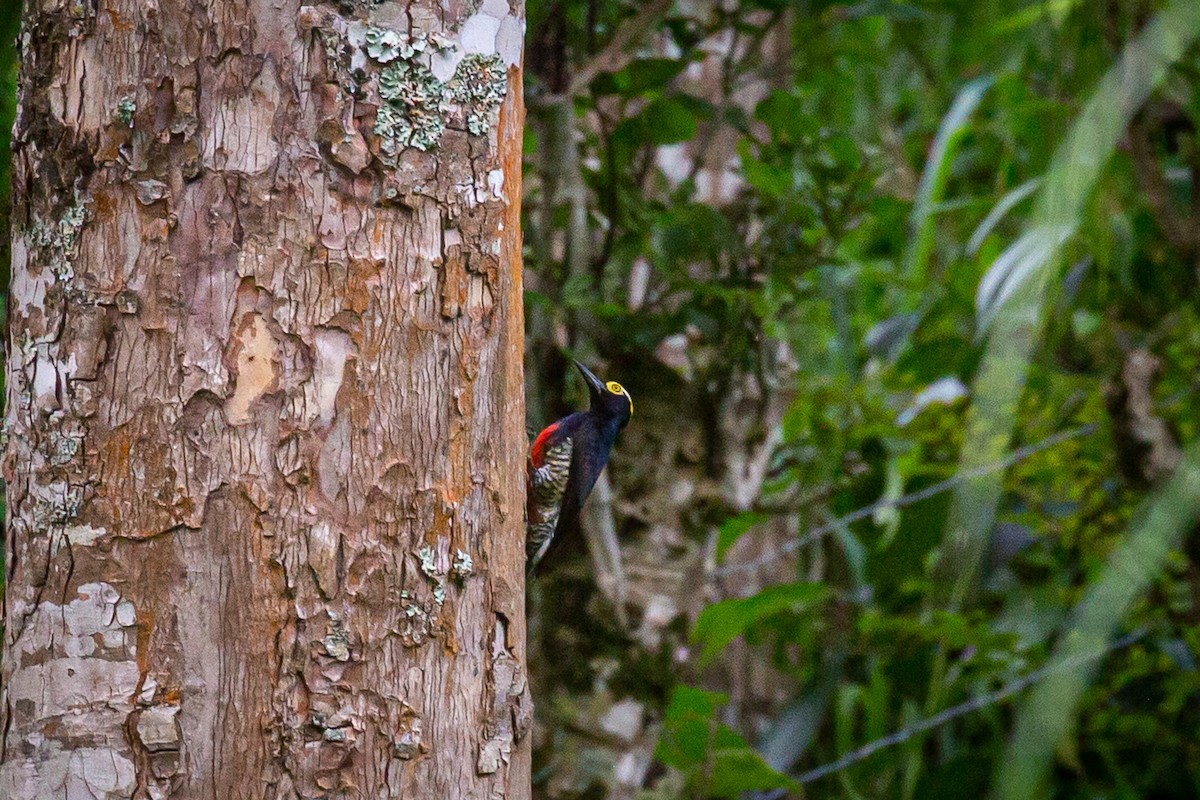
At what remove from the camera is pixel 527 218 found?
8.75 feet

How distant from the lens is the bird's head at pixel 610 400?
2.19m

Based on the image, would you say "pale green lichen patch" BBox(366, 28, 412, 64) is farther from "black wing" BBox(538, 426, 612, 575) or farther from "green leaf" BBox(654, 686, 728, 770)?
"green leaf" BBox(654, 686, 728, 770)

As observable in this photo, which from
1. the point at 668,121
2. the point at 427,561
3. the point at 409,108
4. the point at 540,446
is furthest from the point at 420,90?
the point at 668,121

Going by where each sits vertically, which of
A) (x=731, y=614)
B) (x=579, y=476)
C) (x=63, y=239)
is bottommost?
(x=731, y=614)

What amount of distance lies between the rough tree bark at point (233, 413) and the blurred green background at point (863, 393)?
3.86 feet

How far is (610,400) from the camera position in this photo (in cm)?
219

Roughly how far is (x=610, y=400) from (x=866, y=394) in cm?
167

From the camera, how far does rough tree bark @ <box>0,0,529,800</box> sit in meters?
1.01

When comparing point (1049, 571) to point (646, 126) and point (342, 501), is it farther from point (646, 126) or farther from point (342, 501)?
point (342, 501)

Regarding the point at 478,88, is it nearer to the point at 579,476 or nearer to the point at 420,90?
the point at 420,90

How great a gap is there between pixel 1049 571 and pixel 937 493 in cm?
76

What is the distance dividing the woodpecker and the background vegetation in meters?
0.29

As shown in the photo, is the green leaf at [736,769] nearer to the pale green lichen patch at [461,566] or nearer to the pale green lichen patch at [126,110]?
the pale green lichen patch at [461,566]

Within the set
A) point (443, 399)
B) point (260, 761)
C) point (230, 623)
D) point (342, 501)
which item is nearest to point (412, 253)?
point (443, 399)
